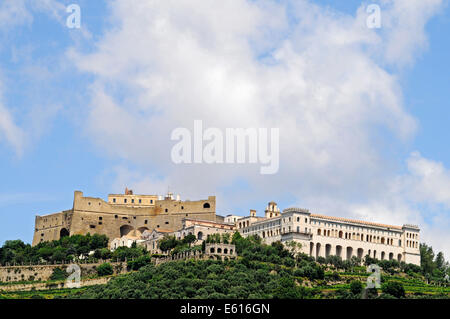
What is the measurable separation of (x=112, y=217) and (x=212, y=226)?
2447cm

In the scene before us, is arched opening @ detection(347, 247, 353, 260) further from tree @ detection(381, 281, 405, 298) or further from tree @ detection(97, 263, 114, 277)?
tree @ detection(97, 263, 114, 277)

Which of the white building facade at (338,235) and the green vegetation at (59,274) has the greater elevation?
the white building facade at (338,235)

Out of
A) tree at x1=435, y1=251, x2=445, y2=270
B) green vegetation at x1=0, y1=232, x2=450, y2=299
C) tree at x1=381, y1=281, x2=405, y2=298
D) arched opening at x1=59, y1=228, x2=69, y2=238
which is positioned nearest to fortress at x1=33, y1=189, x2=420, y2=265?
arched opening at x1=59, y1=228, x2=69, y2=238

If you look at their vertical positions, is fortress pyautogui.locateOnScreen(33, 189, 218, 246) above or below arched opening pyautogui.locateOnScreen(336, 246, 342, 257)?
above

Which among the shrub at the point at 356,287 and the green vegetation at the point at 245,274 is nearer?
the green vegetation at the point at 245,274

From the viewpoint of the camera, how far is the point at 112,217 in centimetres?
15738

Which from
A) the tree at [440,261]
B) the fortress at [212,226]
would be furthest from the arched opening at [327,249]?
the tree at [440,261]

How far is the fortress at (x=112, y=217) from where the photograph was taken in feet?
507

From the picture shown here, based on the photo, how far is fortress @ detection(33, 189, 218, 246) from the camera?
154 m

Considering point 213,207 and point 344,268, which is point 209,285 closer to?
point 344,268

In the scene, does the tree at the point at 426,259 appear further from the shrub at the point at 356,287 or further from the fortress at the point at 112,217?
the fortress at the point at 112,217

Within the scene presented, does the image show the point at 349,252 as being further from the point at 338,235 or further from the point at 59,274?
the point at 59,274
